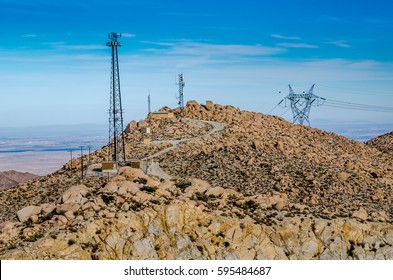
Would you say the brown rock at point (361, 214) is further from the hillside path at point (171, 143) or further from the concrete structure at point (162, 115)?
the concrete structure at point (162, 115)

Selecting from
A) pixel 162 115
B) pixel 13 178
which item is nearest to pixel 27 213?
pixel 162 115

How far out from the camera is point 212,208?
38.2 meters

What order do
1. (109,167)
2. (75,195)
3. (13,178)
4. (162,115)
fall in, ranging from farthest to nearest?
(13,178) → (162,115) → (109,167) → (75,195)

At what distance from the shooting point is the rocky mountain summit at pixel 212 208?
32562 mm

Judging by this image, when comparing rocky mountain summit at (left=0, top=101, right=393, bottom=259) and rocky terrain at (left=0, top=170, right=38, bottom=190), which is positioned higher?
rocky mountain summit at (left=0, top=101, right=393, bottom=259)

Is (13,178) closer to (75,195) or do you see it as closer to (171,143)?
(171,143)

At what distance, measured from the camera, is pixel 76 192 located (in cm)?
3866

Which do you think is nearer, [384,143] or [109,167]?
[109,167]

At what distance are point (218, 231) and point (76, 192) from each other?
1056 centimetres

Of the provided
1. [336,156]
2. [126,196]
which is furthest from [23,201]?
[336,156]

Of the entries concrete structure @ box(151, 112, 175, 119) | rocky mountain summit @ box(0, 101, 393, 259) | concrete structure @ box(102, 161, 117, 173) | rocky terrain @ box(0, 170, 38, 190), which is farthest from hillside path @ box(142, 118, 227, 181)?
rocky terrain @ box(0, 170, 38, 190)

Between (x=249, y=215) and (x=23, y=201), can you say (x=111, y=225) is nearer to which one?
(x=249, y=215)

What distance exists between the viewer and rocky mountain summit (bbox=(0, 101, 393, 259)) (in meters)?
32.6

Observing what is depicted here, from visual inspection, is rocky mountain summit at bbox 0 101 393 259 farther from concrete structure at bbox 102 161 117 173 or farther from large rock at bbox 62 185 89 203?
concrete structure at bbox 102 161 117 173
